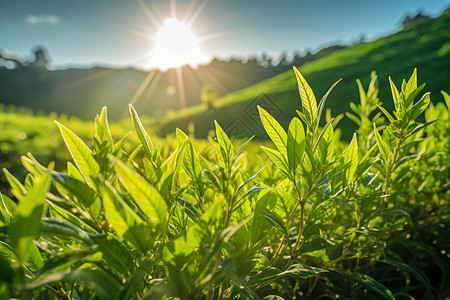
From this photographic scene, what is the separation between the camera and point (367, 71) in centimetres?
2614

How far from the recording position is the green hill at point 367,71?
71.7 ft

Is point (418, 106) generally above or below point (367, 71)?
below

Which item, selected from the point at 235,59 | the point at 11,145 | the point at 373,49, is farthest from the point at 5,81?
the point at 11,145

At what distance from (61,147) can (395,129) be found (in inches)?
218

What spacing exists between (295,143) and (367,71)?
95.3ft

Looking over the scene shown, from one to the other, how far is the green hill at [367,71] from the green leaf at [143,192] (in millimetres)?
19192

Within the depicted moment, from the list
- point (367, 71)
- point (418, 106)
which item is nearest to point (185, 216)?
point (418, 106)

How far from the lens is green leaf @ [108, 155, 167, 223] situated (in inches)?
12.2

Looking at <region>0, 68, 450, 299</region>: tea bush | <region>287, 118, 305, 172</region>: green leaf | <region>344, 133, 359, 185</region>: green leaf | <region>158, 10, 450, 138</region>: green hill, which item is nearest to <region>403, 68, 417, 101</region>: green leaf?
<region>0, 68, 450, 299</region>: tea bush

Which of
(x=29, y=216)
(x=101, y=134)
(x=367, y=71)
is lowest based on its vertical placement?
(x=29, y=216)

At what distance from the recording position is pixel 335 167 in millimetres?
563

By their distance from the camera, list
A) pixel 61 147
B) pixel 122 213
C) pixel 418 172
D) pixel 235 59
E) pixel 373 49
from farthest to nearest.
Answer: pixel 235 59 → pixel 373 49 → pixel 61 147 → pixel 418 172 → pixel 122 213

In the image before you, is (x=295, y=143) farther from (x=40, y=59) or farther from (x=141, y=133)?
(x=40, y=59)

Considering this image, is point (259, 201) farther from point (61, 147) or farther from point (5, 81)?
point (5, 81)
